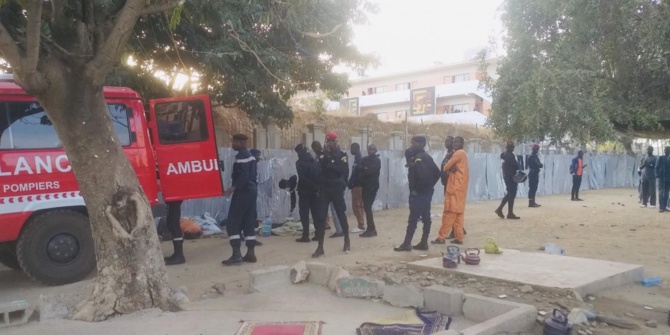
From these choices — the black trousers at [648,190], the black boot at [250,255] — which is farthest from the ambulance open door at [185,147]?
the black trousers at [648,190]

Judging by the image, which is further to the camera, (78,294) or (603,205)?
(603,205)

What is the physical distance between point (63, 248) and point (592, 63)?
32.5 feet

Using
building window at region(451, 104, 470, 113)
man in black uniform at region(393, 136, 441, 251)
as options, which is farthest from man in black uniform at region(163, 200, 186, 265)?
building window at region(451, 104, 470, 113)

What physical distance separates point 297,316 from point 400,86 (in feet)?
174

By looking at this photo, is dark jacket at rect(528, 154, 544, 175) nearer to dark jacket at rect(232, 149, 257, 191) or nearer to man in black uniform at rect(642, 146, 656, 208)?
man in black uniform at rect(642, 146, 656, 208)

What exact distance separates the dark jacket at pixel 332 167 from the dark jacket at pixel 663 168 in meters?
10.3

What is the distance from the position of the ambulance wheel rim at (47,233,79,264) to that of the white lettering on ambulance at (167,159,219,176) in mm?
1540

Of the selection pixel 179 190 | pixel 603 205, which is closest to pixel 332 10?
pixel 179 190

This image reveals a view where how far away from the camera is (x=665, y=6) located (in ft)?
29.4

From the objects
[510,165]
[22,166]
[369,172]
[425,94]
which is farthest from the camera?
[425,94]

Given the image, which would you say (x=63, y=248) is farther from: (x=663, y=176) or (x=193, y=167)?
(x=663, y=176)

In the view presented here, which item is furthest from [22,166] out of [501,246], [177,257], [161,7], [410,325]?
[501,246]

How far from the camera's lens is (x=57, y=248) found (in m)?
6.20

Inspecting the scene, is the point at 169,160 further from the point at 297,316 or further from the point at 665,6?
the point at 665,6
